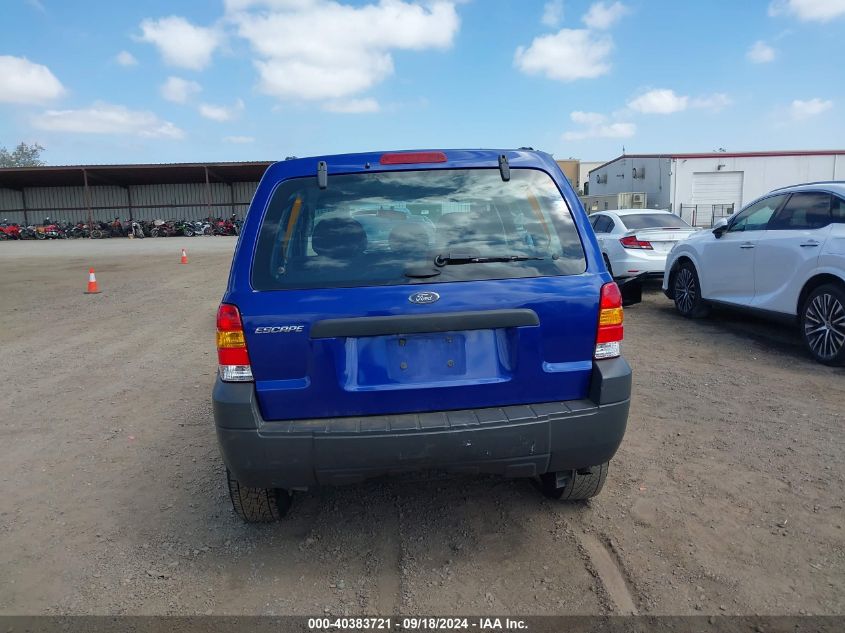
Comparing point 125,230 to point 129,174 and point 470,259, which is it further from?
point 470,259

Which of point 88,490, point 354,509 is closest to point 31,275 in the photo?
point 88,490

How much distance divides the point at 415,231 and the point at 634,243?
792 cm

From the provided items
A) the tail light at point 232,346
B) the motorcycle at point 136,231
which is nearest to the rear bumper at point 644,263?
the tail light at point 232,346

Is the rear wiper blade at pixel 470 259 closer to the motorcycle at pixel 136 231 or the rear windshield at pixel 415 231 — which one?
the rear windshield at pixel 415 231

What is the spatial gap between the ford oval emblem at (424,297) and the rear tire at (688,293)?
6.26m

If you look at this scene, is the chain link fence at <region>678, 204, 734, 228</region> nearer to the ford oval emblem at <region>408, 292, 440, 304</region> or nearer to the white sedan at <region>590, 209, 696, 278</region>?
the white sedan at <region>590, 209, 696, 278</region>

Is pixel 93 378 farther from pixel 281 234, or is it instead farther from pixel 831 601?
pixel 831 601

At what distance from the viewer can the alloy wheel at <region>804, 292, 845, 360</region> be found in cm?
558

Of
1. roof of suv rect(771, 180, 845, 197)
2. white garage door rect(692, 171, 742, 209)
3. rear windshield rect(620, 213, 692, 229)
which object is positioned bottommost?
rear windshield rect(620, 213, 692, 229)

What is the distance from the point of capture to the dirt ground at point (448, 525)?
262cm

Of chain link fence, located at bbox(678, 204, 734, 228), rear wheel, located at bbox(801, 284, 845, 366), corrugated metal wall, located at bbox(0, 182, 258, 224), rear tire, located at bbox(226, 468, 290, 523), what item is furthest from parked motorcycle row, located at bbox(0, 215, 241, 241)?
rear tire, located at bbox(226, 468, 290, 523)

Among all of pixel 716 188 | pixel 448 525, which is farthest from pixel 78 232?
pixel 448 525

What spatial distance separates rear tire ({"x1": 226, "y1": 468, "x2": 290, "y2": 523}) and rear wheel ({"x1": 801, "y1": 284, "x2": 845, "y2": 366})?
5.23 meters

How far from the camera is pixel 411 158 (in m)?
2.87
